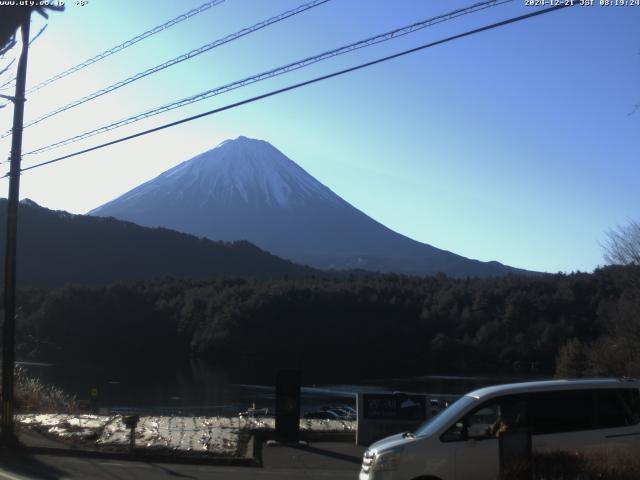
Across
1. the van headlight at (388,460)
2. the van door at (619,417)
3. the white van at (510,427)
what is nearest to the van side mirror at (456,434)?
the white van at (510,427)

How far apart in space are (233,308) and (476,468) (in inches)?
2973

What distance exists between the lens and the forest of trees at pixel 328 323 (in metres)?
62.2

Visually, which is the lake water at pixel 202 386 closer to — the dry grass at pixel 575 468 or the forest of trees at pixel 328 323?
the forest of trees at pixel 328 323


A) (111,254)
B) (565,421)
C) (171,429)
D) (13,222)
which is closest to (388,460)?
(565,421)

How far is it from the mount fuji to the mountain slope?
135 feet

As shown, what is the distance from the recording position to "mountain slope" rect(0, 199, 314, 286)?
10775cm

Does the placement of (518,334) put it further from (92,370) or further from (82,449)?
(82,449)

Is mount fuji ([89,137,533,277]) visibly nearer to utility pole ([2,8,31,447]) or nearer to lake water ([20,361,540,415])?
lake water ([20,361,540,415])

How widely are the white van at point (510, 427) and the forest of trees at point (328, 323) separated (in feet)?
154

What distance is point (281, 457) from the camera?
42.1 feet

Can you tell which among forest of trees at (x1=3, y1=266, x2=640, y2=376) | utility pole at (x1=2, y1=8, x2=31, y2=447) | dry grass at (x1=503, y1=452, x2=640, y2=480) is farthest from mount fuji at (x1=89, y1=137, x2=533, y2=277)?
dry grass at (x1=503, y1=452, x2=640, y2=480)

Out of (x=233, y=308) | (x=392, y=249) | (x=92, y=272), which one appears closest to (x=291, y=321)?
(x=233, y=308)

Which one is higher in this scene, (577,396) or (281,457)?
(577,396)

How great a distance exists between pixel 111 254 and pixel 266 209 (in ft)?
237
